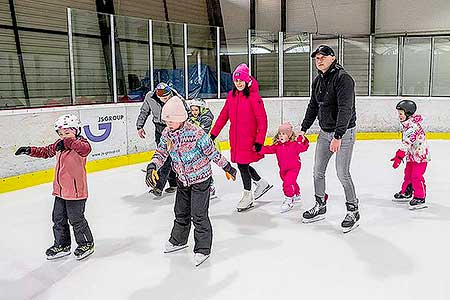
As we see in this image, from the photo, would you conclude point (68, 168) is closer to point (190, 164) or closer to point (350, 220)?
point (190, 164)

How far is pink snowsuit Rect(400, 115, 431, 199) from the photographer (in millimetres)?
4117

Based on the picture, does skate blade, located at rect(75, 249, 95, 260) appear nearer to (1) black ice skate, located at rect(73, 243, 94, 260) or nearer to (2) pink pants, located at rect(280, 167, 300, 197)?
(1) black ice skate, located at rect(73, 243, 94, 260)

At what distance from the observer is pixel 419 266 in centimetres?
292

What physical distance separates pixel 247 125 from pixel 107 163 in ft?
9.60

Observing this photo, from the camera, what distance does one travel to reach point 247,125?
4.03m

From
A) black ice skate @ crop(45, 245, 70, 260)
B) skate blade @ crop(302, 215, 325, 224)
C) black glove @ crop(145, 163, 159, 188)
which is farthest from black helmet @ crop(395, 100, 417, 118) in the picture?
black ice skate @ crop(45, 245, 70, 260)

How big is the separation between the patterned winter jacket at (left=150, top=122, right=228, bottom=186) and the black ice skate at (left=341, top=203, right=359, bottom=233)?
117 centimetres

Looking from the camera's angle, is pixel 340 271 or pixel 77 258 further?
pixel 77 258

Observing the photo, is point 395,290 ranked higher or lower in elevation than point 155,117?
lower

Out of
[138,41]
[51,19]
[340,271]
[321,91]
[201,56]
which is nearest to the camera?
[340,271]

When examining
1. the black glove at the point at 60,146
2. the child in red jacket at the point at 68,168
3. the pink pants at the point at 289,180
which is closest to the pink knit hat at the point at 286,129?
the pink pants at the point at 289,180

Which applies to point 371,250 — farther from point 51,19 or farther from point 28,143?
point 51,19

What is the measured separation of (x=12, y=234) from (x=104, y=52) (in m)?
3.82

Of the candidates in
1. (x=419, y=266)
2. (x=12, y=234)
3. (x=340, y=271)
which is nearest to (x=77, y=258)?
(x=12, y=234)
